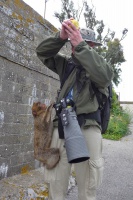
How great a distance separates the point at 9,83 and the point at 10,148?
3.06 feet

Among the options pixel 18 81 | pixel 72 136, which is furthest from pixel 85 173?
pixel 18 81

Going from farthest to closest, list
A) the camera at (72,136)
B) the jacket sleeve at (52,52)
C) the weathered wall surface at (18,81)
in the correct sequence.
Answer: the weathered wall surface at (18,81)
the jacket sleeve at (52,52)
the camera at (72,136)

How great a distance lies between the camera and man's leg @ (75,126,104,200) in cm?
236

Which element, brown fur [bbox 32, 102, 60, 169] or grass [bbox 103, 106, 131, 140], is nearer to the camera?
brown fur [bbox 32, 102, 60, 169]

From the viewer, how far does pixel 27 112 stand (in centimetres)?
415

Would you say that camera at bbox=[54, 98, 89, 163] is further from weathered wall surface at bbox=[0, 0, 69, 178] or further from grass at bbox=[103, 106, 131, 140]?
grass at bbox=[103, 106, 131, 140]

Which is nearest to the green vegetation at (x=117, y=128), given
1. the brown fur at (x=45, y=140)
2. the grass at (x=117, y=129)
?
the grass at (x=117, y=129)

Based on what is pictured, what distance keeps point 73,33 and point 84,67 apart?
0.99 ft

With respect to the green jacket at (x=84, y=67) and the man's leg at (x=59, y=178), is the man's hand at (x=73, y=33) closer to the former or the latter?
the green jacket at (x=84, y=67)

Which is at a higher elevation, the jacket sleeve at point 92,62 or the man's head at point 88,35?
the man's head at point 88,35

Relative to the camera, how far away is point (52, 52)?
8.38 feet

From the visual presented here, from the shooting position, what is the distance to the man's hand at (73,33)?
2.18 meters

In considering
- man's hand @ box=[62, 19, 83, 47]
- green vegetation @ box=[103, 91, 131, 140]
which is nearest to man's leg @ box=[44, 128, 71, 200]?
man's hand @ box=[62, 19, 83, 47]

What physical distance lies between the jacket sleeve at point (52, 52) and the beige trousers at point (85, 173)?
2.48 ft
